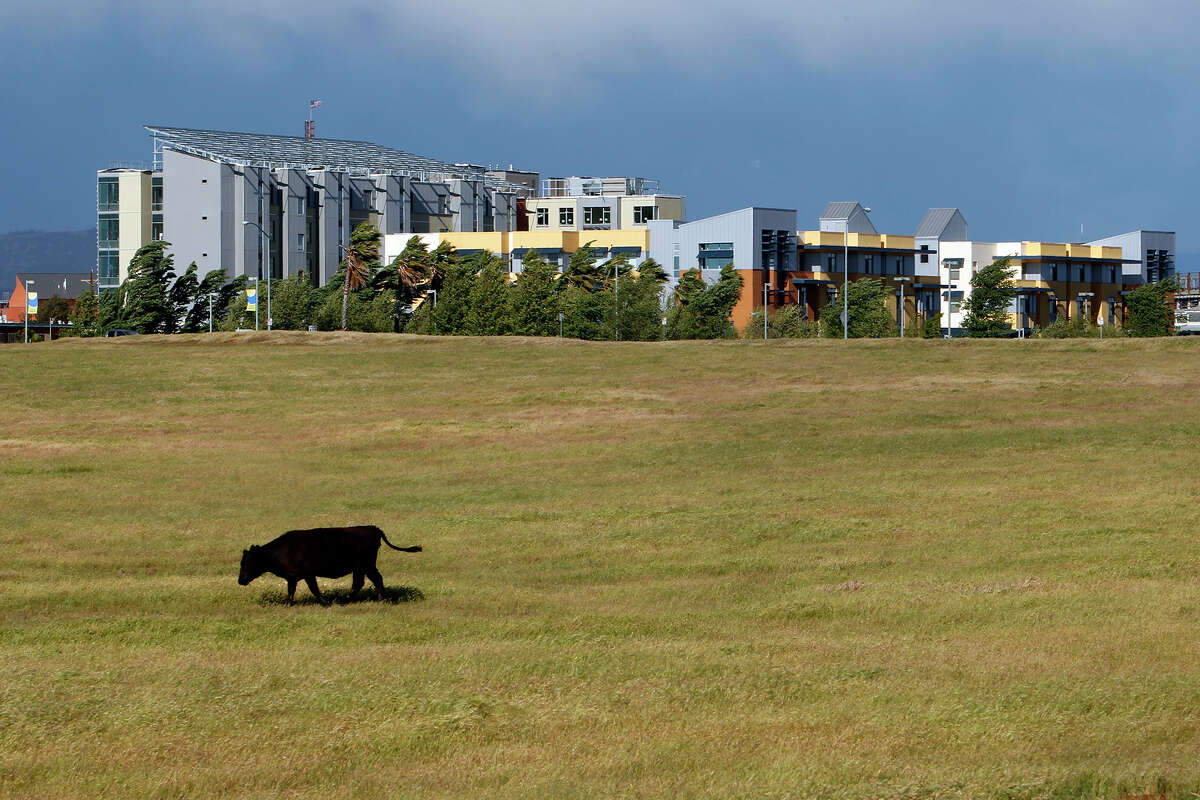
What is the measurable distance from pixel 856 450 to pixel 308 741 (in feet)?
94.7

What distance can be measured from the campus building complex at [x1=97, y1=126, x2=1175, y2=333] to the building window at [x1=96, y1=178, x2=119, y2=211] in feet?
0.53

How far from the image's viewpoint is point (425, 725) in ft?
42.1

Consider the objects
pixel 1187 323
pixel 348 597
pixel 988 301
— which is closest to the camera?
pixel 348 597

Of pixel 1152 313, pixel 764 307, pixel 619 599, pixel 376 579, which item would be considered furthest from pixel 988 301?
pixel 376 579

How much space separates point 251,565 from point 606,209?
166940 mm

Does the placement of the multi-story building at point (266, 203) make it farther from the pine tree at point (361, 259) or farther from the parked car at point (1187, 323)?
the parked car at point (1187, 323)

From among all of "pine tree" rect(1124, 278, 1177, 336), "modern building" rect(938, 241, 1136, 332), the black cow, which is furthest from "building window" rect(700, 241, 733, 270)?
the black cow

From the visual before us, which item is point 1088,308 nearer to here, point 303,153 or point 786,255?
point 786,255

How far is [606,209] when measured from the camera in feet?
607

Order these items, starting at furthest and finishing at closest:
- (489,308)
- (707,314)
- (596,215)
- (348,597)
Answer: (596,215), (707,314), (489,308), (348,597)

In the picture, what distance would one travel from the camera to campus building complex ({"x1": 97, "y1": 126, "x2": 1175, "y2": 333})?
148 meters

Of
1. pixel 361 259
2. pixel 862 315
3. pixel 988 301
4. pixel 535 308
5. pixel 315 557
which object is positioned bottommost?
pixel 315 557

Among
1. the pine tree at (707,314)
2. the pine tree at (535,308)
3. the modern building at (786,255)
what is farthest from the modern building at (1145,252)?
the pine tree at (535,308)

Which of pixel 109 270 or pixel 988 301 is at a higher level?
pixel 109 270
